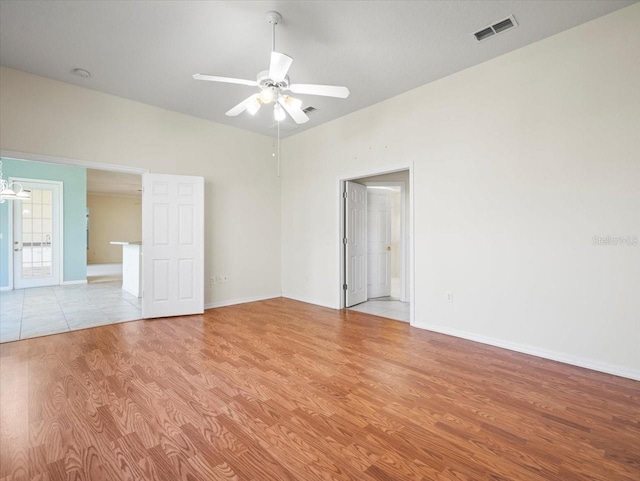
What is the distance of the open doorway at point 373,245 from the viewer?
5.20m

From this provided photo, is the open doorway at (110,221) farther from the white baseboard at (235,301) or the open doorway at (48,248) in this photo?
the white baseboard at (235,301)

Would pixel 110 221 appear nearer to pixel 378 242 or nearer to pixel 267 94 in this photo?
pixel 378 242

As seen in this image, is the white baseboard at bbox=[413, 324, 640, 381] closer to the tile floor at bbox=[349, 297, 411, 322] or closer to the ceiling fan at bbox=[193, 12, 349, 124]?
the tile floor at bbox=[349, 297, 411, 322]

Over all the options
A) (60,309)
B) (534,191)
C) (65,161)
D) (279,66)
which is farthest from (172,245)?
(534,191)

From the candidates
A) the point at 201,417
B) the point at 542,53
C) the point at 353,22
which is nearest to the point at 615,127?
the point at 542,53

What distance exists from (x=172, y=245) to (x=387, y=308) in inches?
145

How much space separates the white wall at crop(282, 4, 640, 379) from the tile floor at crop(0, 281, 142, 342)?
4619 mm

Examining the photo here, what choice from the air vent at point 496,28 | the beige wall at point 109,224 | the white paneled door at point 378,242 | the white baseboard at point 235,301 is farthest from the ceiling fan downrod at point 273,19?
the beige wall at point 109,224

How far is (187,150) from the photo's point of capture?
4.93m

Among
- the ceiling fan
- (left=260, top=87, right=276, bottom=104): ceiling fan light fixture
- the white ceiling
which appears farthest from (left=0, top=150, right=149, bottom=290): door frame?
(left=260, top=87, right=276, bottom=104): ceiling fan light fixture

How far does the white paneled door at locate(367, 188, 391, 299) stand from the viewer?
6039 millimetres

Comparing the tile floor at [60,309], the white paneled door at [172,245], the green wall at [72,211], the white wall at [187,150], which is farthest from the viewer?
the green wall at [72,211]

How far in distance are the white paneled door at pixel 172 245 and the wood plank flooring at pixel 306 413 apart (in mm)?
1178

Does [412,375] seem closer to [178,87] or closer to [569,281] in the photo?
[569,281]
